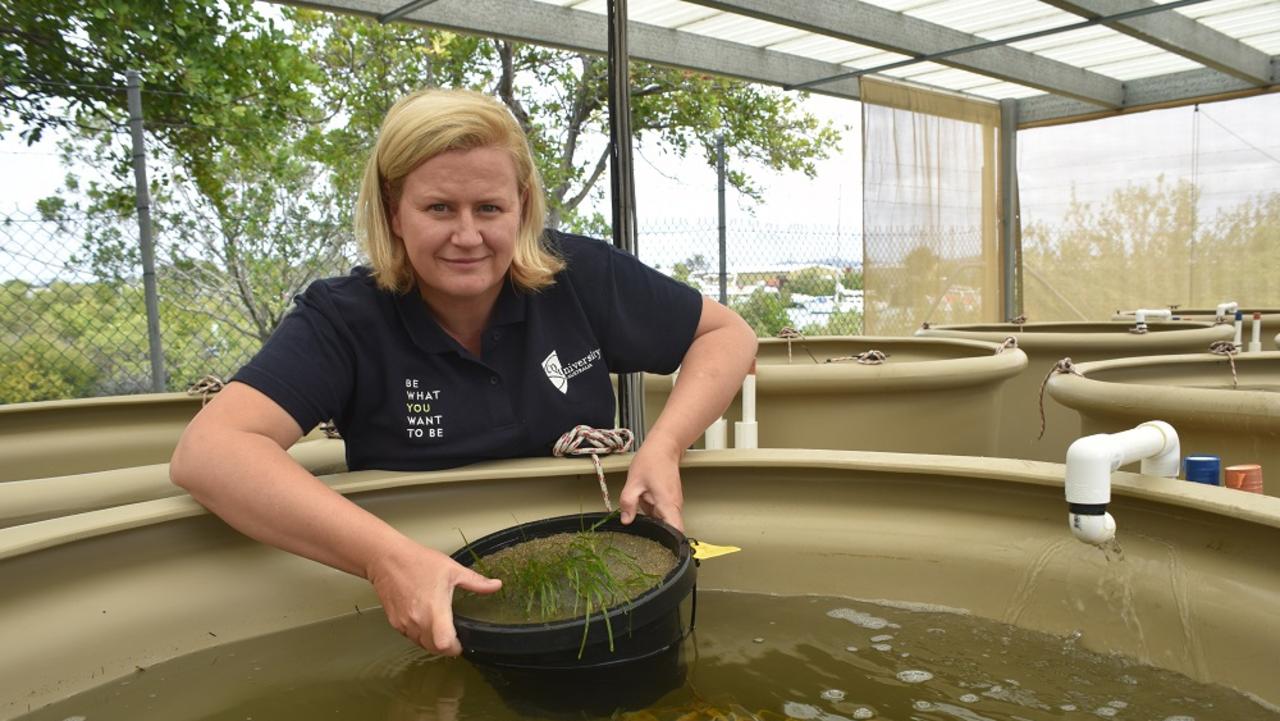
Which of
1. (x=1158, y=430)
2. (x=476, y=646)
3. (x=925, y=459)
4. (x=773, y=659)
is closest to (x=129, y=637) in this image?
(x=476, y=646)

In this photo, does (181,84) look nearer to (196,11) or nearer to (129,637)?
(196,11)

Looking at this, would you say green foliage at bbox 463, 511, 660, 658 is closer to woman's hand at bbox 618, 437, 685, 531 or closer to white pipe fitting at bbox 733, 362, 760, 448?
woman's hand at bbox 618, 437, 685, 531

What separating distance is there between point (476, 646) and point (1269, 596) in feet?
2.35

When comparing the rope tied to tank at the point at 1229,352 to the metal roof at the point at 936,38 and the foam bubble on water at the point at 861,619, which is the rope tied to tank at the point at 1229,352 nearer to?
the foam bubble on water at the point at 861,619

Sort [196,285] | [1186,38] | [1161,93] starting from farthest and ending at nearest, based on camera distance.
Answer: [1161,93], [196,285], [1186,38]

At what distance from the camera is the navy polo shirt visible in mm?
1118

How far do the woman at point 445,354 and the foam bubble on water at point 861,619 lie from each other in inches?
8.3

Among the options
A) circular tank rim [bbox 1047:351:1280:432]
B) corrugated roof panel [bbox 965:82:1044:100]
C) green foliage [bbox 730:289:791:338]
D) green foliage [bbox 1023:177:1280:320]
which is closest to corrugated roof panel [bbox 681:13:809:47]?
green foliage [bbox 730:289:791:338]

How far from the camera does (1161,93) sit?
279 inches

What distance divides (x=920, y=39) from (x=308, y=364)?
5.07 meters

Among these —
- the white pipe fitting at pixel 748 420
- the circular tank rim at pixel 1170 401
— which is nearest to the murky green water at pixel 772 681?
the white pipe fitting at pixel 748 420

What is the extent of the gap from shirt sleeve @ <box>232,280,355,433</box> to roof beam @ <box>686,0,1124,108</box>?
3541mm

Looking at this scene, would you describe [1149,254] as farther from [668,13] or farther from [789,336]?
[789,336]

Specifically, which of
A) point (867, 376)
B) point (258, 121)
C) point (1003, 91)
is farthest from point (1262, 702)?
point (1003, 91)
